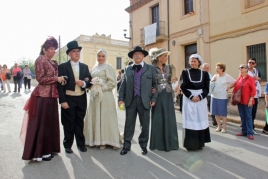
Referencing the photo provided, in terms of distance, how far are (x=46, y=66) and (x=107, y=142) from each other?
1869 mm

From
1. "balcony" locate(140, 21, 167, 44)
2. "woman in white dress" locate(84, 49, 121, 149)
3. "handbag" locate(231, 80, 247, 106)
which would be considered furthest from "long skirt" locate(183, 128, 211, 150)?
"balcony" locate(140, 21, 167, 44)

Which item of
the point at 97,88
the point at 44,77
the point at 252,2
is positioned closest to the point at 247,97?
the point at 97,88

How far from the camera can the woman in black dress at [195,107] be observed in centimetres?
460

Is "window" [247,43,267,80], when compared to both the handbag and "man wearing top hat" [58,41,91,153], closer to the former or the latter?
the handbag

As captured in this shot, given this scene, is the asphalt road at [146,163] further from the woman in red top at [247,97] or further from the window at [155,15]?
the window at [155,15]

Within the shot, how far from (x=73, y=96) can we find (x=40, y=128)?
2.65 feet

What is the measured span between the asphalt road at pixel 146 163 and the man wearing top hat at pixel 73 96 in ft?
1.13

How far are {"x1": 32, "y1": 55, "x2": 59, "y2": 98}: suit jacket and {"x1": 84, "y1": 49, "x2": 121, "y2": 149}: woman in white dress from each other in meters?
0.86

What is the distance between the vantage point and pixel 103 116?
471 cm

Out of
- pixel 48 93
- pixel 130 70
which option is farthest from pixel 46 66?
pixel 130 70

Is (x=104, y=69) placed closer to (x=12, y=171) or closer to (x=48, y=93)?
(x=48, y=93)

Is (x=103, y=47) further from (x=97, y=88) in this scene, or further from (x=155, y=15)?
(x=97, y=88)

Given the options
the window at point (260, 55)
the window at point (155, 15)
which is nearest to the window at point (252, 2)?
the window at point (260, 55)

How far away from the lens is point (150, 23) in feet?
53.8
